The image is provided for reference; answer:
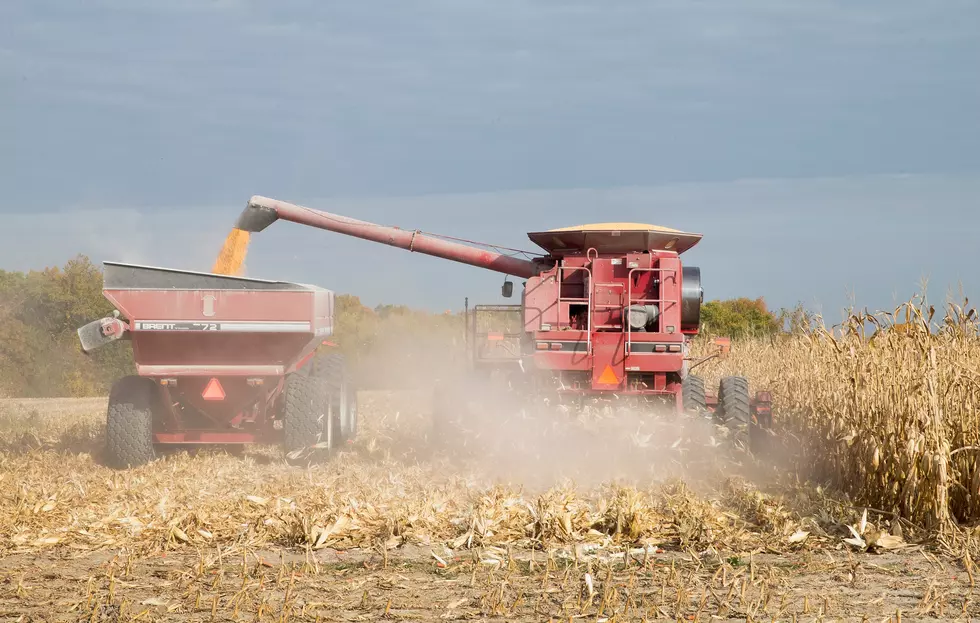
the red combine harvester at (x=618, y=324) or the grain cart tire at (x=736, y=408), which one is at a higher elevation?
the red combine harvester at (x=618, y=324)

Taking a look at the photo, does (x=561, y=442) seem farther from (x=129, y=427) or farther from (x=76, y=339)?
(x=76, y=339)

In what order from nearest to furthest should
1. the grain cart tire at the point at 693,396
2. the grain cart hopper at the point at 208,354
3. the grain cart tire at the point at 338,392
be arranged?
the grain cart hopper at the point at 208,354 → the grain cart tire at the point at 693,396 → the grain cart tire at the point at 338,392

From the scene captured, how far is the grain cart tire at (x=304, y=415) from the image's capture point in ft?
32.6

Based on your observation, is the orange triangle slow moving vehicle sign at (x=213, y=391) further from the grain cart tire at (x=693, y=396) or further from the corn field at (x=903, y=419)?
the corn field at (x=903, y=419)

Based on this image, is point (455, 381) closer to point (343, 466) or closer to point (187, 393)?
point (343, 466)

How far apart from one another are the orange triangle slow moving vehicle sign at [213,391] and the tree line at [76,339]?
1111 cm

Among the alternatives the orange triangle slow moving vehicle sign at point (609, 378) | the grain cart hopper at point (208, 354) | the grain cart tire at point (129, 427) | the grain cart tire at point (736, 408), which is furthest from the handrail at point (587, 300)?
the grain cart tire at point (129, 427)

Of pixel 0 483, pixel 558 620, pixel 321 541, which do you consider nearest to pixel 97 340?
pixel 0 483

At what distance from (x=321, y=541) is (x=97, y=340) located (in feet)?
15.0

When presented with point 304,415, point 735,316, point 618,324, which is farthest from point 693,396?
point 735,316

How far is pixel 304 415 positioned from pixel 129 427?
1.79 m

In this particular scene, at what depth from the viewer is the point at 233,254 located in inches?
505

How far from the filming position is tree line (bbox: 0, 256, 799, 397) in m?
22.6

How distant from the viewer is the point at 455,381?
1130 centimetres
